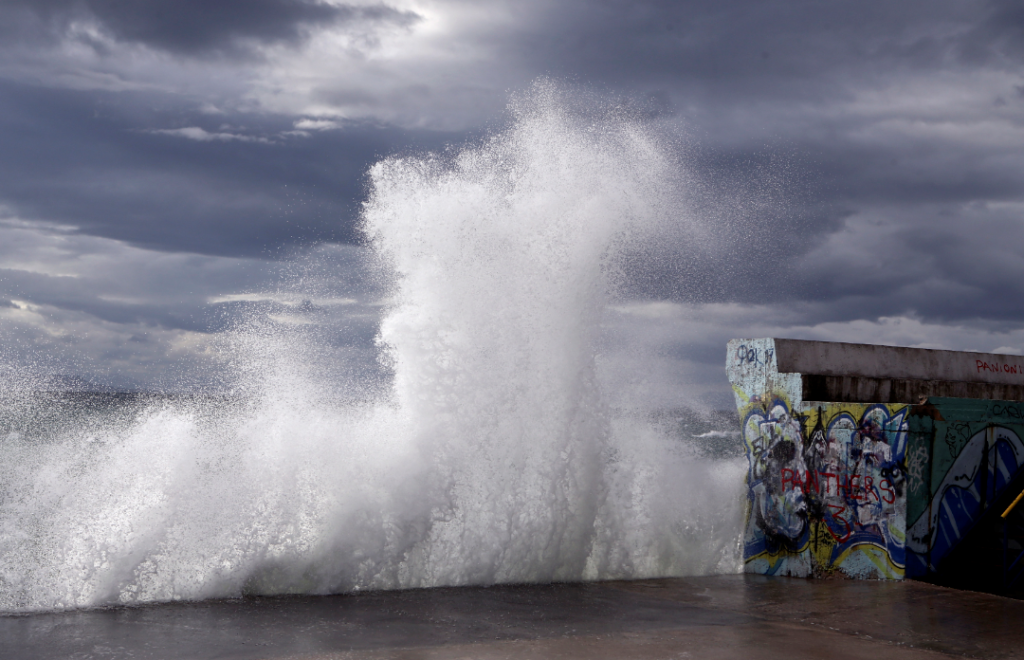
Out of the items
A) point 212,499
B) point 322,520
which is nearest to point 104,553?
point 212,499

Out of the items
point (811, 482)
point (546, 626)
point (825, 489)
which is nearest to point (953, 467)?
point (825, 489)

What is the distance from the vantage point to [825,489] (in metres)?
9.91

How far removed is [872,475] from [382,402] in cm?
593

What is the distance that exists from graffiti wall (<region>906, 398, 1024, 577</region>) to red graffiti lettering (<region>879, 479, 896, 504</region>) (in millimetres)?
166

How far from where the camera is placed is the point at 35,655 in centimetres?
558

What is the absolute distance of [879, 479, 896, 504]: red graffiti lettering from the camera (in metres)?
9.30

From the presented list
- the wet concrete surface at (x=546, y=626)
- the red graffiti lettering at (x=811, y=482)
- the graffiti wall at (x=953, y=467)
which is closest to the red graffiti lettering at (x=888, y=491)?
the graffiti wall at (x=953, y=467)

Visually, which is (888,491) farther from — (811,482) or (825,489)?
(811,482)

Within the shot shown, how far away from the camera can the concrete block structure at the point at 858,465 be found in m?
9.34

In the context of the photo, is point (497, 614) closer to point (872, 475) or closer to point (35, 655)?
point (35, 655)

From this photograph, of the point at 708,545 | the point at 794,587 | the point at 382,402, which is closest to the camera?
the point at 794,587

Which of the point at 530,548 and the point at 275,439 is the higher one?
the point at 275,439

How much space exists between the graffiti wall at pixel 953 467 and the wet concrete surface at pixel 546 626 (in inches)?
30.0

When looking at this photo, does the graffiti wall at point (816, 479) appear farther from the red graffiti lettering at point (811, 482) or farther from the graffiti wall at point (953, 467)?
the graffiti wall at point (953, 467)
